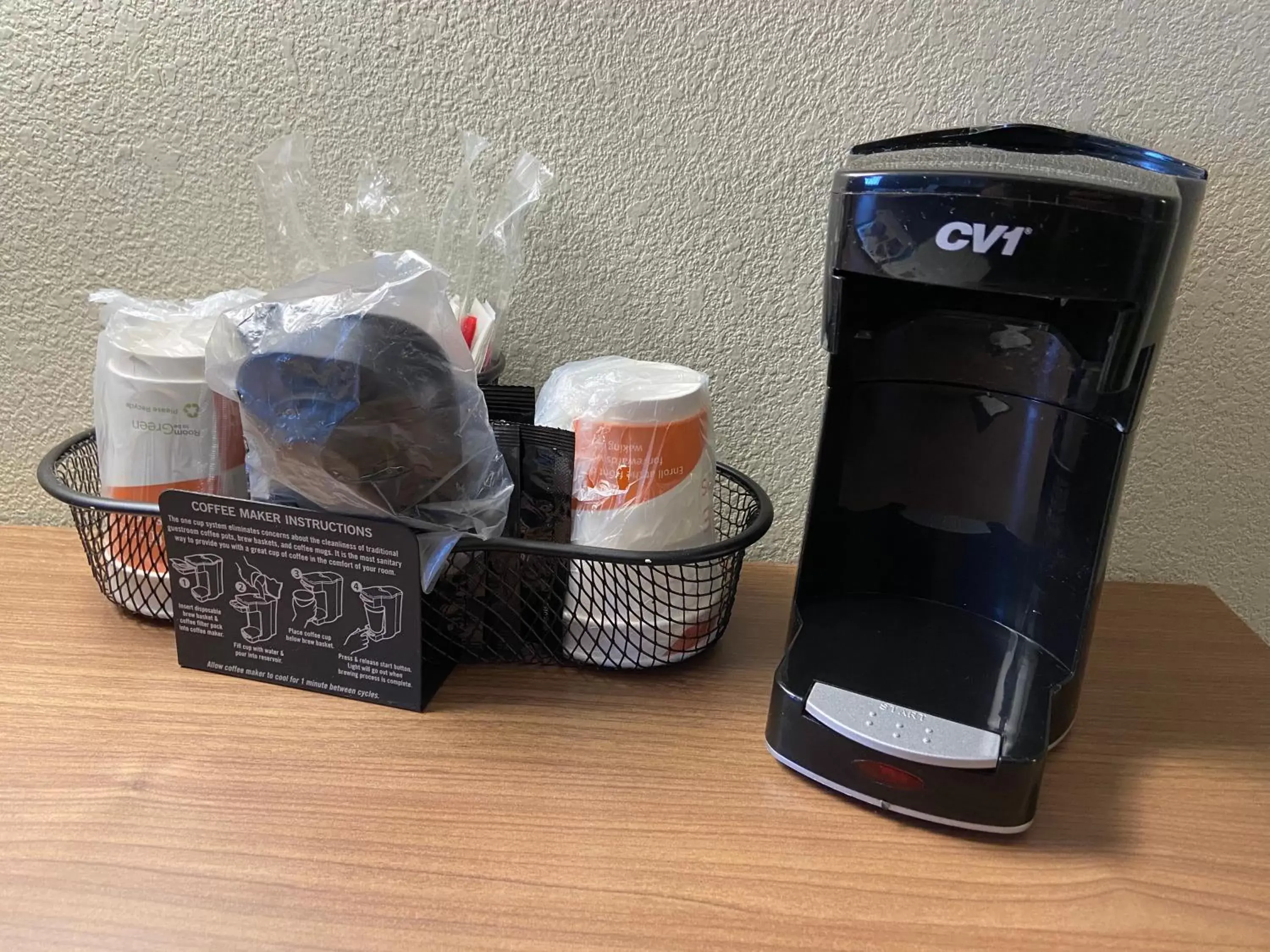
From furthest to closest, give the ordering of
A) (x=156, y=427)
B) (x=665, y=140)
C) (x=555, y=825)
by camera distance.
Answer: (x=665, y=140) < (x=156, y=427) < (x=555, y=825)

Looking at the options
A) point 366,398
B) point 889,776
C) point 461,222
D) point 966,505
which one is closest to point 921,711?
point 889,776

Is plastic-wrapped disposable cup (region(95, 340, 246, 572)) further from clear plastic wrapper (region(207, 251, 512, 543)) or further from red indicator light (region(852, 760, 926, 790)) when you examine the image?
red indicator light (region(852, 760, 926, 790))

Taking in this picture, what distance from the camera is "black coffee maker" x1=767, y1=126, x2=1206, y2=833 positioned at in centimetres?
41

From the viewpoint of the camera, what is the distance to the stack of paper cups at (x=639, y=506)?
1.73ft

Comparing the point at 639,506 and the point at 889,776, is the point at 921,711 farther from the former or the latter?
the point at 639,506

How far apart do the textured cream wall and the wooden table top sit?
0.75 feet

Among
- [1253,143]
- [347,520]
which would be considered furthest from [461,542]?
[1253,143]

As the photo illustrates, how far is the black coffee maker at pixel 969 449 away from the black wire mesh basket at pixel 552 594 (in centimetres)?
7

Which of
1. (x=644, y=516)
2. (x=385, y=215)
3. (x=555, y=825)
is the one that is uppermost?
(x=385, y=215)

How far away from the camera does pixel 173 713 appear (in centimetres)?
53

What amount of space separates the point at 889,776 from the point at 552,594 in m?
0.23

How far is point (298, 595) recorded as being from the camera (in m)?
0.53

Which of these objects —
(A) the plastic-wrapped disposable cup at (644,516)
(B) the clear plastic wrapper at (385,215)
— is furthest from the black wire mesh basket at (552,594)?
(B) the clear plastic wrapper at (385,215)

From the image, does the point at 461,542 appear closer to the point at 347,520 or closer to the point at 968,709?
the point at 347,520
